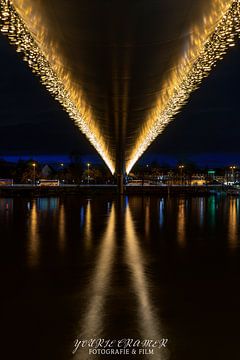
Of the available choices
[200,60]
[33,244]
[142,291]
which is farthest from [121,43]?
[142,291]

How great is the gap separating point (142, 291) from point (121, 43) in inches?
215

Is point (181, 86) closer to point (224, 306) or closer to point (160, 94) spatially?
point (160, 94)

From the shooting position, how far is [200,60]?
11289 millimetres

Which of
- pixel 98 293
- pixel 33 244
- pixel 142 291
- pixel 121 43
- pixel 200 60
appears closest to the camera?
pixel 98 293

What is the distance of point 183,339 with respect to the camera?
4.17 meters

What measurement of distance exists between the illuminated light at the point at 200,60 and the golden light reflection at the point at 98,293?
451 centimetres

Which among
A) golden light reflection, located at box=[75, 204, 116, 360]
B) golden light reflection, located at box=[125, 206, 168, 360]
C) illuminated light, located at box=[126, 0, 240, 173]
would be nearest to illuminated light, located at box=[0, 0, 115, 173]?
illuminated light, located at box=[126, 0, 240, 173]

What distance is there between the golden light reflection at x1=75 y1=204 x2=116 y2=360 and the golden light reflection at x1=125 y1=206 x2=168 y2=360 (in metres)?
0.34

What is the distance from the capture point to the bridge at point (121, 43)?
24.4 ft

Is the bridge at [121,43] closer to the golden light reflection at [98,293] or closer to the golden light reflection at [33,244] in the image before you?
the golden light reflection at [33,244]

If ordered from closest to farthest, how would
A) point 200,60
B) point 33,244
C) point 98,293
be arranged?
point 98,293 < point 33,244 < point 200,60

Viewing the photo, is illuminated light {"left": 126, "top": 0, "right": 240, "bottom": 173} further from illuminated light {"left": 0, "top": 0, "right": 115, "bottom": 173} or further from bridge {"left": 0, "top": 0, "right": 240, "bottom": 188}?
illuminated light {"left": 0, "top": 0, "right": 115, "bottom": 173}

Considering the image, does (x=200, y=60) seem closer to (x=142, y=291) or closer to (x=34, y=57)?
(x=34, y=57)

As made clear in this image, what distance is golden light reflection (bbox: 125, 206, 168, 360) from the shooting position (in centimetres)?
436
